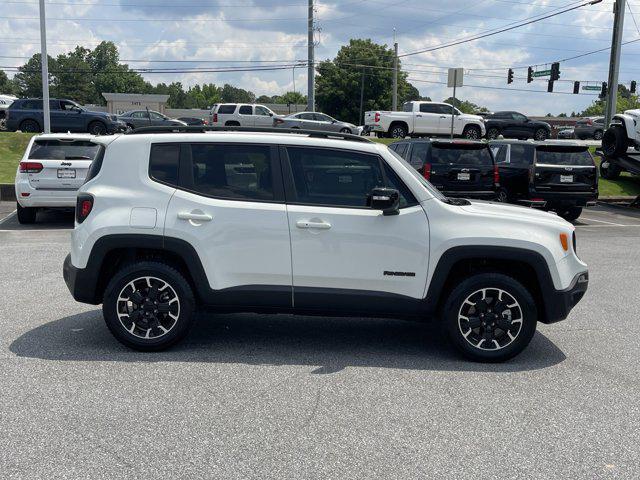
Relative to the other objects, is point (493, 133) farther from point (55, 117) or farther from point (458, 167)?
point (458, 167)

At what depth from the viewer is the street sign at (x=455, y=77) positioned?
19938mm

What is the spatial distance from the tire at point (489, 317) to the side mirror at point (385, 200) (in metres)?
0.82

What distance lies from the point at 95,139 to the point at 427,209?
2.86 meters

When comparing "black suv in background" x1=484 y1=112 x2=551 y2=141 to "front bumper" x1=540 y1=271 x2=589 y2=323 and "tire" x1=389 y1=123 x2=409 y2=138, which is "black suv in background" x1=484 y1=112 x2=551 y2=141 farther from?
"front bumper" x1=540 y1=271 x2=589 y2=323

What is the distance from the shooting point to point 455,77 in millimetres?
20031

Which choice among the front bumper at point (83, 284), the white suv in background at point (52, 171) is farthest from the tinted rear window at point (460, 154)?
the front bumper at point (83, 284)

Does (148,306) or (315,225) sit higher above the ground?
(315,225)

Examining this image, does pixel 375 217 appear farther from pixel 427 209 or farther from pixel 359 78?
pixel 359 78

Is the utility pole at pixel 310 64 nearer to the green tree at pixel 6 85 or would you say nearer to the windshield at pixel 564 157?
the windshield at pixel 564 157

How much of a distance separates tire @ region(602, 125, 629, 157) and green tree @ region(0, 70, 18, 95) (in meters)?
136

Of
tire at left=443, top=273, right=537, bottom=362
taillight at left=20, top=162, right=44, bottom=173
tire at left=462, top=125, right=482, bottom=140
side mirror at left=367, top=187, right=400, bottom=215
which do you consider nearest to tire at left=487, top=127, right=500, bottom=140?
tire at left=462, top=125, right=482, bottom=140

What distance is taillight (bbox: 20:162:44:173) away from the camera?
1299 centimetres

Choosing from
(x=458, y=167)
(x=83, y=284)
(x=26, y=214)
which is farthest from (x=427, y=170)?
(x=83, y=284)

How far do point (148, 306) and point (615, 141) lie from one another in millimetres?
18571
